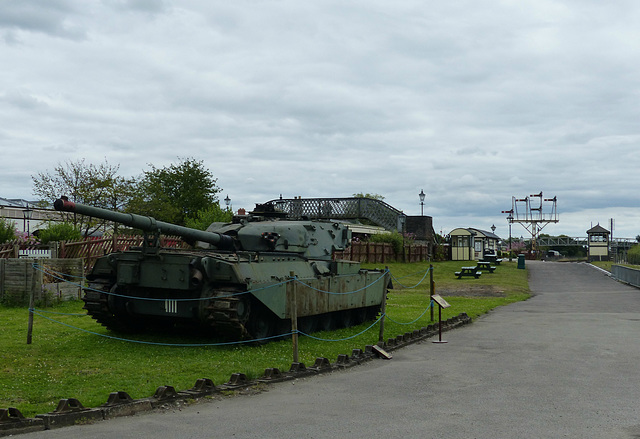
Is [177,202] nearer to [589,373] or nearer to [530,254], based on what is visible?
[589,373]

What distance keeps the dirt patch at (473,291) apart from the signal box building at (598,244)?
4035 centimetres

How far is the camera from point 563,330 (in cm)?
1518

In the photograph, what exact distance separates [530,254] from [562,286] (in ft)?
149

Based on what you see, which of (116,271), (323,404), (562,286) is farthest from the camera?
(562,286)

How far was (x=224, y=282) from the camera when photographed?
39.7 feet

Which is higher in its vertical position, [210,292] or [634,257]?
[634,257]

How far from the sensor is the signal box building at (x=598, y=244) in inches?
2694

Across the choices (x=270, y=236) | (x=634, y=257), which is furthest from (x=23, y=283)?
(x=634, y=257)

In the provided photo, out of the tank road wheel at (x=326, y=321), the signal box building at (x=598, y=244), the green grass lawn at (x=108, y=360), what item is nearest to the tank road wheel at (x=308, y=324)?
the tank road wheel at (x=326, y=321)

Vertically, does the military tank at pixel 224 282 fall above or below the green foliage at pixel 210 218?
below

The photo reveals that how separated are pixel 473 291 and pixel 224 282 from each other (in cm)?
1964

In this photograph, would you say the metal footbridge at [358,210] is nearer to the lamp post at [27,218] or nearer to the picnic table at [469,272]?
the picnic table at [469,272]

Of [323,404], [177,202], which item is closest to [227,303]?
[323,404]

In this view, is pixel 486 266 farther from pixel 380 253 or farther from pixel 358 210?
pixel 358 210
